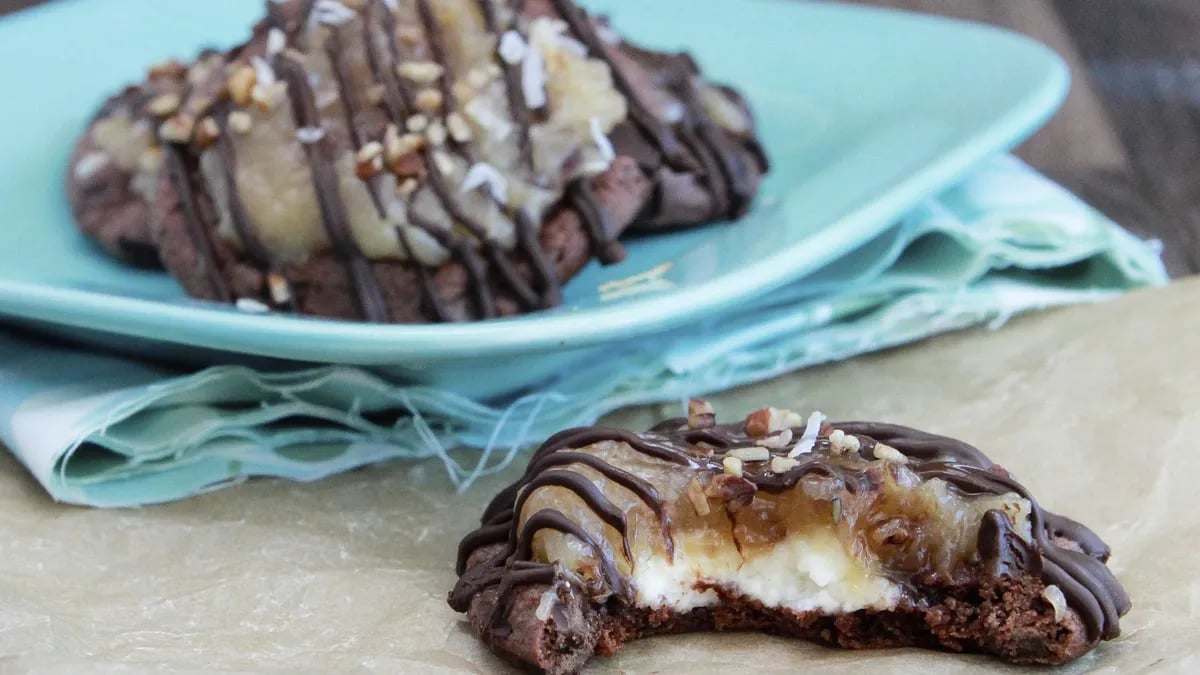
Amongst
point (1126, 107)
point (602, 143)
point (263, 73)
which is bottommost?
point (1126, 107)

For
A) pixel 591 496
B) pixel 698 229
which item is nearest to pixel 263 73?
pixel 698 229

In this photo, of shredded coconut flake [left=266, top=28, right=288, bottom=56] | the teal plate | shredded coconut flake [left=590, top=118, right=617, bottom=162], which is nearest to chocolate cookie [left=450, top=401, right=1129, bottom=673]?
the teal plate

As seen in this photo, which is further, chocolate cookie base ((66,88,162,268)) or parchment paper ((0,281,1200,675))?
chocolate cookie base ((66,88,162,268))

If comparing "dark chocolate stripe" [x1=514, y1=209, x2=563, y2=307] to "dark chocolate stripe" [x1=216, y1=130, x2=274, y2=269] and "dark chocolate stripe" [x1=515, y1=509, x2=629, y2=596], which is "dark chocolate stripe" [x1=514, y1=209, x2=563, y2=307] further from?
"dark chocolate stripe" [x1=515, y1=509, x2=629, y2=596]

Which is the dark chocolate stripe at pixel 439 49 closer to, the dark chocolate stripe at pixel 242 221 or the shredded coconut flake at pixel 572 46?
the shredded coconut flake at pixel 572 46

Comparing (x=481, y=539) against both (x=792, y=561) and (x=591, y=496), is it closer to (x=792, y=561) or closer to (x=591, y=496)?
(x=591, y=496)

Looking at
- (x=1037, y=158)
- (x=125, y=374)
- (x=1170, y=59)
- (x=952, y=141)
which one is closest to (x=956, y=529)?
(x=952, y=141)
